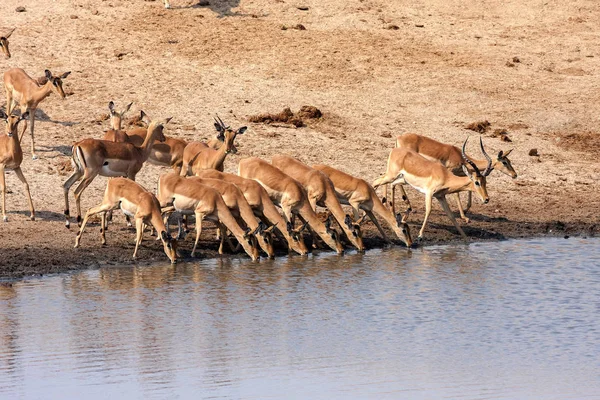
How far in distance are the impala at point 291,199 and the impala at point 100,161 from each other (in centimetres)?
175

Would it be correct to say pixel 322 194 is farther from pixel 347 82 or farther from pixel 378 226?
pixel 347 82

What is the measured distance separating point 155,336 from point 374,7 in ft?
46.6

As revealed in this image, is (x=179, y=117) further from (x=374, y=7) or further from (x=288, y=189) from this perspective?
(x=374, y=7)

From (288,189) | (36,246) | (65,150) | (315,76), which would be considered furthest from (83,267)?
(315,76)

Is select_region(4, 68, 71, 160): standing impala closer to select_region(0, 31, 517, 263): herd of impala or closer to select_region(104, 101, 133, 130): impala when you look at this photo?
select_region(0, 31, 517, 263): herd of impala

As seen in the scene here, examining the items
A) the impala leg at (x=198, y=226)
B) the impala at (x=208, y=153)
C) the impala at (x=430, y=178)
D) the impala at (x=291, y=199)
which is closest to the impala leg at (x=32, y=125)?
the impala at (x=208, y=153)

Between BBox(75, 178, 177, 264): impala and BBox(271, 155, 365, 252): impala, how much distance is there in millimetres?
2315

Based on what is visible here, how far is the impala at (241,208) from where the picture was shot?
14.8m

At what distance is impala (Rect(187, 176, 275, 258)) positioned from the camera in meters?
14.8

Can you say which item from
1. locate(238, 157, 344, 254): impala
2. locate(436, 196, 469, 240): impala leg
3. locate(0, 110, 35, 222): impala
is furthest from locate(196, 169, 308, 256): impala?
locate(0, 110, 35, 222): impala

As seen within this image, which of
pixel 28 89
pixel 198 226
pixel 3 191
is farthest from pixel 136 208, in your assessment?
pixel 28 89

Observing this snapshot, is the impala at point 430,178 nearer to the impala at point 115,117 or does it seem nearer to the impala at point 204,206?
the impala at point 204,206

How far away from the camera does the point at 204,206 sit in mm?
14664

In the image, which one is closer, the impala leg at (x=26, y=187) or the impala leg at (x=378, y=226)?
the impala leg at (x=26, y=187)
